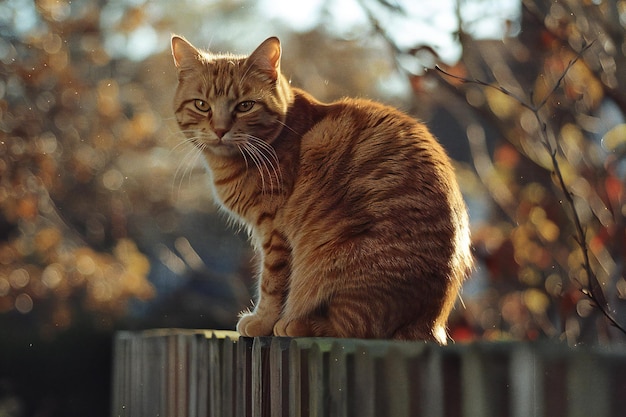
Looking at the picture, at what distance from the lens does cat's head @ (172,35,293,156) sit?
78.5 inches

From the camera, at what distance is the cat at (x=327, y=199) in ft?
5.64

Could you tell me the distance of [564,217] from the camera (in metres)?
3.24

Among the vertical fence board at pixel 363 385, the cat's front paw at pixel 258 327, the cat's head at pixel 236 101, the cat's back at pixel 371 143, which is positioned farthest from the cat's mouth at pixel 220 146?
the vertical fence board at pixel 363 385

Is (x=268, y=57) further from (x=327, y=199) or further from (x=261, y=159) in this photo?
(x=327, y=199)

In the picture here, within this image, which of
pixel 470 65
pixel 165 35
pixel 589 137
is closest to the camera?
pixel 470 65

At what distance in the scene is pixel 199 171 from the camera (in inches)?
224

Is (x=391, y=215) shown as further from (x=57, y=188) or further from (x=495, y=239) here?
(x=57, y=188)

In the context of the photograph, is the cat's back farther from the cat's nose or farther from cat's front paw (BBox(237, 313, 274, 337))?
cat's front paw (BBox(237, 313, 274, 337))

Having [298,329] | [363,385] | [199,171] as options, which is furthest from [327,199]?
[199,171]

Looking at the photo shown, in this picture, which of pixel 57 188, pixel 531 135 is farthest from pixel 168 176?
pixel 531 135

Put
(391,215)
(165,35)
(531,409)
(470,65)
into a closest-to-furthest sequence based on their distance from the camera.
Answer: (531,409)
(391,215)
(470,65)
(165,35)

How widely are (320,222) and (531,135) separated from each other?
1.58 meters

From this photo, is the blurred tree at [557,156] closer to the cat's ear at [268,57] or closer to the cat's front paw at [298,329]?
the cat's ear at [268,57]

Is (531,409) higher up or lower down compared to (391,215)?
higher up
